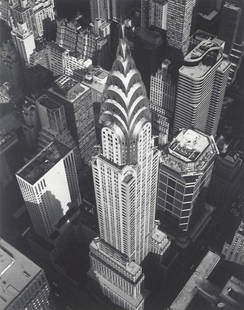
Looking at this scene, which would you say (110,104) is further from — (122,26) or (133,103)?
(122,26)

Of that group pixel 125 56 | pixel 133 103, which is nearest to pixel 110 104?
pixel 133 103

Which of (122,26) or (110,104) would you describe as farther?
(110,104)

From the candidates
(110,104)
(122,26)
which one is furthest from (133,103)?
(122,26)

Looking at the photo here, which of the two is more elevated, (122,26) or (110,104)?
(122,26)

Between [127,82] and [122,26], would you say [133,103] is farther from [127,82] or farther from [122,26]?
[122,26]

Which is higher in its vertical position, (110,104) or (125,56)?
(125,56)

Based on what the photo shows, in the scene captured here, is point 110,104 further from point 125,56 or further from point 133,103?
point 125,56

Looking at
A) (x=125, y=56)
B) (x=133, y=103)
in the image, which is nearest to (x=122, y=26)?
(x=125, y=56)
